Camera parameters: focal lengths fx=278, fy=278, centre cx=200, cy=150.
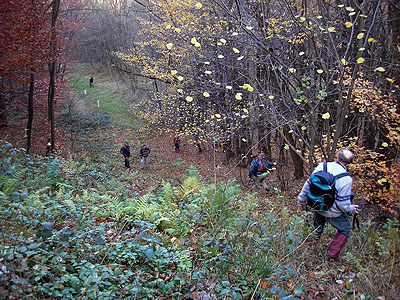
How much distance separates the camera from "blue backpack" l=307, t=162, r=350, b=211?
4.09m

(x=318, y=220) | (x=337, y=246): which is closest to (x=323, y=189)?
(x=318, y=220)

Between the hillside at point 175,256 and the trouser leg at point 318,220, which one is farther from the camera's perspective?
the trouser leg at point 318,220

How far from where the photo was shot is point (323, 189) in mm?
4102

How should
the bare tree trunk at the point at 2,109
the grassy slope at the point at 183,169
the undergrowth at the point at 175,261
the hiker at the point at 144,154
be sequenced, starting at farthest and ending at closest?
the bare tree trunk at the point at 2,109, the hiker at the point at 144,154, the grassy slope at the point at 183,169, the undergrowth at the point at 175,261

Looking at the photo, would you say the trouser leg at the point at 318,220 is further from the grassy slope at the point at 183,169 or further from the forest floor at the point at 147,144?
the forest floor at the point at 147,144

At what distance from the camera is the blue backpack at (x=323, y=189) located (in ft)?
13.4

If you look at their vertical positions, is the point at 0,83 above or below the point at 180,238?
above

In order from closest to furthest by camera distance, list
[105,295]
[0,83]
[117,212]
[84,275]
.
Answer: [105,295] → [84,275] → [117,212] → [0,83]

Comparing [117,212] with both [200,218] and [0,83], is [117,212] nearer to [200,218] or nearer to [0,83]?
[200,218]

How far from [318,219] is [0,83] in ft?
63.1

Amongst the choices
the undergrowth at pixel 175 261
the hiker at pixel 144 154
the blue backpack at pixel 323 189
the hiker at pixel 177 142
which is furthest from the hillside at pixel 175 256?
the hiker at pixel 177 142

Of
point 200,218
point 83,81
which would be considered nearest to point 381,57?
point 200,218

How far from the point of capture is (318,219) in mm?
4523

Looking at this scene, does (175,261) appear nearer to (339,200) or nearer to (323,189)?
(323,189)
